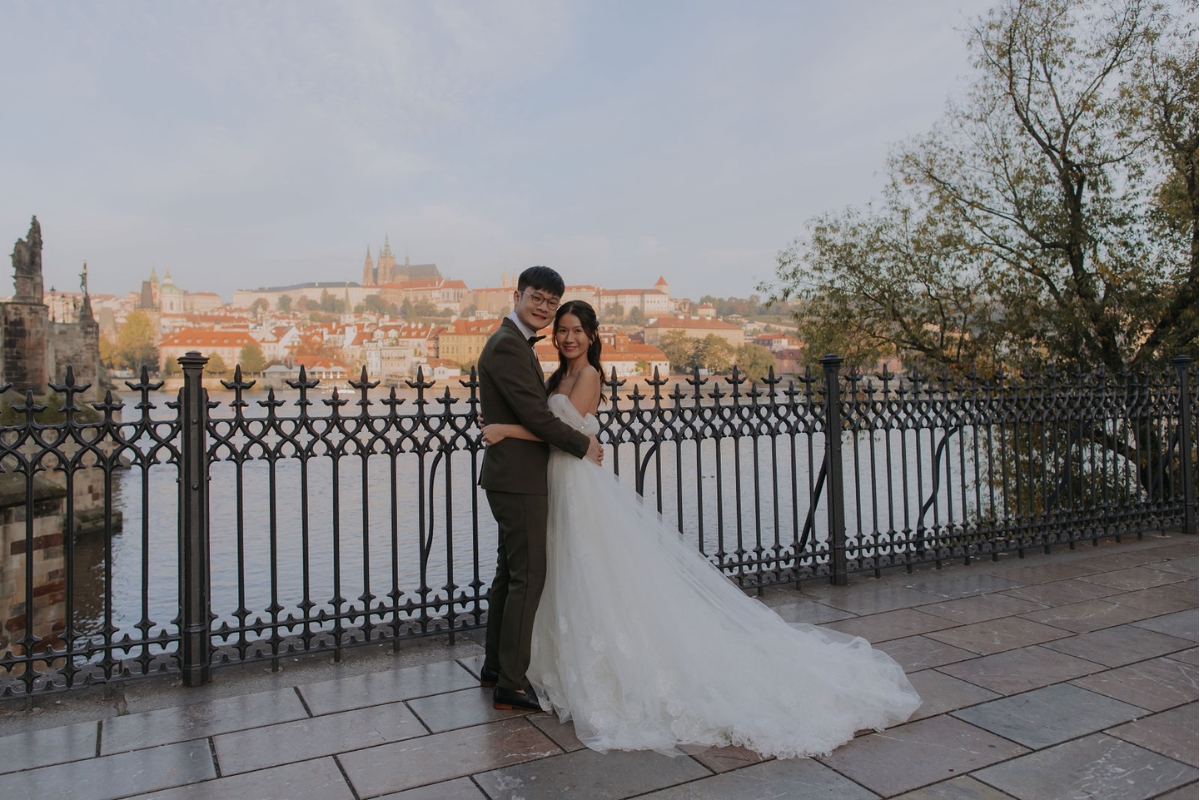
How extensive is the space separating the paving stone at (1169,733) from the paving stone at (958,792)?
739mm

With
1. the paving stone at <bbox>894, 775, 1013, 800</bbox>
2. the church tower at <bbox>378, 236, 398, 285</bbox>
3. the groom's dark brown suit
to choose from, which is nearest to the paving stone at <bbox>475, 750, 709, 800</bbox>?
the groom's dark brown suit

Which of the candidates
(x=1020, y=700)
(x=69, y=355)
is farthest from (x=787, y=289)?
(x=69, y=355)

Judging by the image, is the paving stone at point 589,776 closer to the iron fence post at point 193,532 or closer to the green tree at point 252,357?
the iron fence post at point 193,532

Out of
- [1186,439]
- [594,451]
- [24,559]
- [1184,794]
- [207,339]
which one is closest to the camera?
[1184,794]

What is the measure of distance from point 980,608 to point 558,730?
9.60 feet

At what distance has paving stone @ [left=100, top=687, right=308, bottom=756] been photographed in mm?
3166

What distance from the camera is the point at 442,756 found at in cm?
297

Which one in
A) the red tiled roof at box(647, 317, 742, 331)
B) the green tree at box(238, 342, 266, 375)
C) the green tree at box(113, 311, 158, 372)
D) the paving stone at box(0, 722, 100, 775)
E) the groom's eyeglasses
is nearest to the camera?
the paving stone at box(0, 722, 100, 775)

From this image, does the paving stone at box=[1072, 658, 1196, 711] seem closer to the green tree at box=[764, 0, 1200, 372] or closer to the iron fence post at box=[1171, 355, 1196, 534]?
the iron fence post at box=[1171, 355, 1196, 534]

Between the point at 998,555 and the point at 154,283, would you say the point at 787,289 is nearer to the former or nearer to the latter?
the point at 998,555

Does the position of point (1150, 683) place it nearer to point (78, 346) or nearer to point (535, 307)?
point (535, 307)

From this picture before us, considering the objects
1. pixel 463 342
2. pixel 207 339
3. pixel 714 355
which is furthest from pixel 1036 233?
pixel 207 339

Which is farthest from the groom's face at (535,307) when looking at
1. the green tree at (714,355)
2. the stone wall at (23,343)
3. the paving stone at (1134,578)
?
the green tree at (714,355)

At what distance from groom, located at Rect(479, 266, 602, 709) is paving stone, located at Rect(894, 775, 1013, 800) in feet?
4.74
